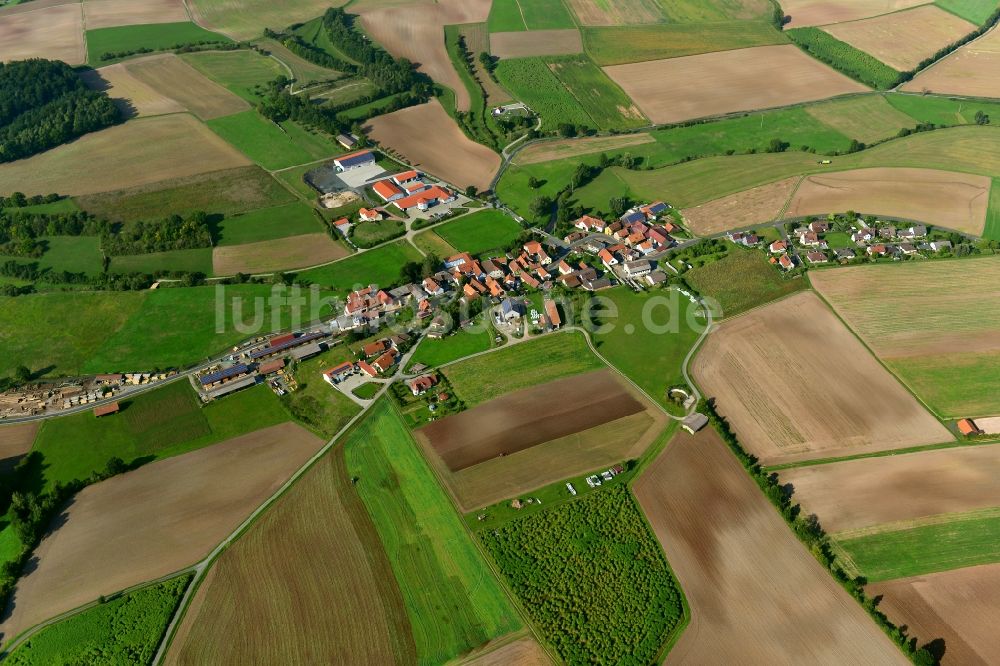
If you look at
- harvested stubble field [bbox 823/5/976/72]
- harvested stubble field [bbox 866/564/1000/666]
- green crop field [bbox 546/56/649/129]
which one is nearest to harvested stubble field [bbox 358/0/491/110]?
green crop field [bbox 546/56/649/129]

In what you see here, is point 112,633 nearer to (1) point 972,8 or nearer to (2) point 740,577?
(2) point 740,577

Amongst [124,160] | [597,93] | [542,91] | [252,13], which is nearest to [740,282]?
[597,93]

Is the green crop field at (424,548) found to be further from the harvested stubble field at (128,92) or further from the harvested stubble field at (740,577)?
the harvested stubble field at (128,92)

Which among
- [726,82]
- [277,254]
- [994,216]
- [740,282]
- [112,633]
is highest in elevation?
[726,82]

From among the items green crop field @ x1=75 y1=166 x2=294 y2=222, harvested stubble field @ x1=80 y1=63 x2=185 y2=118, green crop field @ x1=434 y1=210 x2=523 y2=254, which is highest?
harvested stubble field @ x1=80 y1=63 x2=185 y2=118

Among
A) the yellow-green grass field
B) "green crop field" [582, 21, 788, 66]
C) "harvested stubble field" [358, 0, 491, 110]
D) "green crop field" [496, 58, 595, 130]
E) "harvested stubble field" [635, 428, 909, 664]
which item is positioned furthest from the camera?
the yellow-green grass field

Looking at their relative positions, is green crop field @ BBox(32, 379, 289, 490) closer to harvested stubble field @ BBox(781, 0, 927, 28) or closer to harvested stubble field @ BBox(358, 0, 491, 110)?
harvested stubble field @ BBox(358, 0, 491, 110)

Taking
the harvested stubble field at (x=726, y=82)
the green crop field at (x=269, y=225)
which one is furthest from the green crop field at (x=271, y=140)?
the harvested stubble field at (x=726, y=82)
